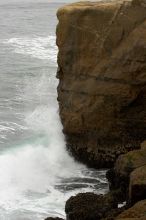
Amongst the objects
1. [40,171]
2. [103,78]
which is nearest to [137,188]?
[103,78]

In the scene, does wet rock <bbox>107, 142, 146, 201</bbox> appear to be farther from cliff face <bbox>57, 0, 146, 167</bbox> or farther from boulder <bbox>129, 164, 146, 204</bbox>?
cliff face <bbox>57, 0, 146, 167</bbox>

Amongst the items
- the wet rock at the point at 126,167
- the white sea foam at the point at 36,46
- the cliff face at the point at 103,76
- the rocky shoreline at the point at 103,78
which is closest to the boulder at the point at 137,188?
the wet rock at the point at 126,167

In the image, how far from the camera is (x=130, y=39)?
13023 mm

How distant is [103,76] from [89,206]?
11.5ft

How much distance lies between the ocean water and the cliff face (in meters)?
0.94

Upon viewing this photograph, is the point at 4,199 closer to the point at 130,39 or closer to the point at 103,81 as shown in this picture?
the point at 103,81

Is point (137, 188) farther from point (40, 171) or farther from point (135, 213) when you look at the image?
point (40, 171)

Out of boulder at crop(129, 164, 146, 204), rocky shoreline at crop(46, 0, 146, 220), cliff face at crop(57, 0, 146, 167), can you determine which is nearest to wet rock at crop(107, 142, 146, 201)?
rocky shoreline at crop(46, 0, 146, 220)

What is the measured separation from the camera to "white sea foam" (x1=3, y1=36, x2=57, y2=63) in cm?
2627

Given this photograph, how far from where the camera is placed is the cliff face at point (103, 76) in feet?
42.8

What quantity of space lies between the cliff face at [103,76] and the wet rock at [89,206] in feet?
8.46

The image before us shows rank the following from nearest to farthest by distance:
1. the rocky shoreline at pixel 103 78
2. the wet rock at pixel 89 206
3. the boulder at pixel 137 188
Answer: the boulder at pixel 137 188, the wet rock at pixel 89 206, the rocky shoreline at pixel 103 78

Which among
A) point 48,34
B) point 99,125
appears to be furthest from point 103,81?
point 48,34

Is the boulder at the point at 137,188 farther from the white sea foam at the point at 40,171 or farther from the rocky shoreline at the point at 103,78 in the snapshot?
the white sea foam at the point at 40,171
